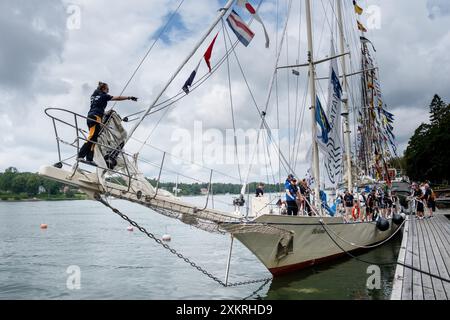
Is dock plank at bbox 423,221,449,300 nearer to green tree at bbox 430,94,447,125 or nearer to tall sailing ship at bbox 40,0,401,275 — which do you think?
tall sailing ship at bbox 40,0,401,275

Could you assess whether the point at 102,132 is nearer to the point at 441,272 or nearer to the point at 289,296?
the point at 289,296

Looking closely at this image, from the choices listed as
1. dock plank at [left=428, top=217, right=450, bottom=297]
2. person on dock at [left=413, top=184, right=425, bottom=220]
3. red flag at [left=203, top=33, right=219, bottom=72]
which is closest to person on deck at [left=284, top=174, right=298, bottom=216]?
dock plank at [left=428, top=217, right=450, bottom=297]

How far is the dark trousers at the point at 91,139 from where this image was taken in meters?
8.59

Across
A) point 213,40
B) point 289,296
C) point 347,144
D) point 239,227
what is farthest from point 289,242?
point 347,144

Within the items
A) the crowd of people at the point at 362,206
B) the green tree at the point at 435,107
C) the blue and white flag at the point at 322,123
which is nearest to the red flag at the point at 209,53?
the blue and white flag at the point at 322,123

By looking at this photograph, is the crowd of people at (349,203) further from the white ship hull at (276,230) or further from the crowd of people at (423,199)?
the white ship hull at (276,230)

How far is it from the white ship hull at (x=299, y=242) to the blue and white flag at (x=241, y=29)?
5006 mm

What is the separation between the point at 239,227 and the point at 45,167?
5403mm

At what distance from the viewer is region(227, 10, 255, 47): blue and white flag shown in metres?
10.5

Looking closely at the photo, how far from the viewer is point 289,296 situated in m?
12.0

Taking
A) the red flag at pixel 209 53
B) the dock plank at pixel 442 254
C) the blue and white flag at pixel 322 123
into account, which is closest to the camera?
the dock plank at pixel 442 254

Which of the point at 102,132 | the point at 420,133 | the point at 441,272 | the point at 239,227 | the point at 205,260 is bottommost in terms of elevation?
the point at 205,260

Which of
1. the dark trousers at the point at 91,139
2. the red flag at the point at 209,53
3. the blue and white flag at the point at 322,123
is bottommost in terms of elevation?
the dark trousers at the point at 91,139

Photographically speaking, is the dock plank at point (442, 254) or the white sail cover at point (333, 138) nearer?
the dock plank at point (442, 254)
